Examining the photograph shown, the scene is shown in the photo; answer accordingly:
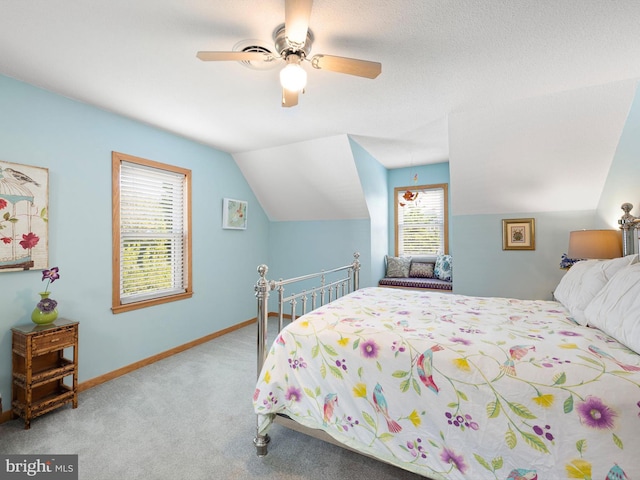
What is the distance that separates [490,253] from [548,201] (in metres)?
0.81

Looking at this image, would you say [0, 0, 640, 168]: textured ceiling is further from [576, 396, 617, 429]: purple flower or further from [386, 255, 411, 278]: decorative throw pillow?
[386, 255, 411, 278]: decorative throw pillow

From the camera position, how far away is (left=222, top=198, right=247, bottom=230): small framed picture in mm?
4020

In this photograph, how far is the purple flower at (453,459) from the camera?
4.23 feet

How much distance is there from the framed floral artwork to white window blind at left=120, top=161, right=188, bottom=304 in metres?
0.64

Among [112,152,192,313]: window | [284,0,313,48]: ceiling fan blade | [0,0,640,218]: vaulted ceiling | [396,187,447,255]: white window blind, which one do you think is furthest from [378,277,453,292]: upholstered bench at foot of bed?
[284,0,313,48]: ceiling fan blade

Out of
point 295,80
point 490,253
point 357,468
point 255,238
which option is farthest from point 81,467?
point 490,253

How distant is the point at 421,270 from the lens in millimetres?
4570

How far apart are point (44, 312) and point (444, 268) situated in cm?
438

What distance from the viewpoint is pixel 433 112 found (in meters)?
2.82

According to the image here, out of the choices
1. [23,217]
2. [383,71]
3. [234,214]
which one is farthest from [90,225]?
[383,71]

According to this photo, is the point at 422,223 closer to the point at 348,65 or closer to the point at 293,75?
the point at 348,65

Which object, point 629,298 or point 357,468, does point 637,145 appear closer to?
point 629,298

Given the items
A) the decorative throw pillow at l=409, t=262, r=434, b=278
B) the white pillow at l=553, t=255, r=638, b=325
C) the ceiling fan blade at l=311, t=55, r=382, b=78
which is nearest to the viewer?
the ceiling fan blade at l=311, t=55, r=382, b=78

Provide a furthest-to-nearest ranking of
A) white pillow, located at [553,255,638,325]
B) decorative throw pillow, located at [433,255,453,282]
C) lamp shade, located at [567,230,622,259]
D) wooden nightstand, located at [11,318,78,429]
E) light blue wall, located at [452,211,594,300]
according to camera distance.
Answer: decorative throw pillow, located at [433,255,453,282]
light blue wall, located at [452,211,594,300]
lamp shade, located at [567,230,622,259]
wooden nightstand, located at [11,318,78,429]
white pillow, located at [553,255,638,325]
